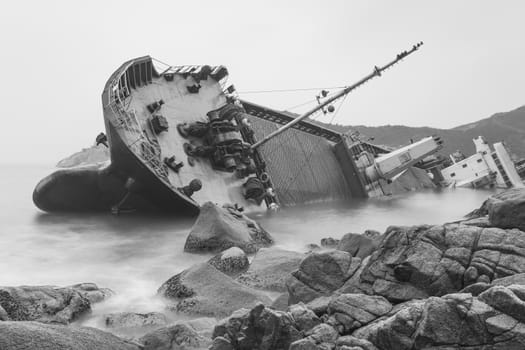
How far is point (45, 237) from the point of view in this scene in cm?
1767

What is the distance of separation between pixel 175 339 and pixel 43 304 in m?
3.05

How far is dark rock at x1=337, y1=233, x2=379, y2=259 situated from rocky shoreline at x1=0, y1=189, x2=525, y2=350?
0.02 m

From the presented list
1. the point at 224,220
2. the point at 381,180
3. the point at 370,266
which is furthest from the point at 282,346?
the point at 381,180

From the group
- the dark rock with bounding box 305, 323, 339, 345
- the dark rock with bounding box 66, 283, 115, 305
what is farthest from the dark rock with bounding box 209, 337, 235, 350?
the dark rock with bounding box 66, 283, 115, 305

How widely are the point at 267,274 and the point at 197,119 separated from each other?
685 inches

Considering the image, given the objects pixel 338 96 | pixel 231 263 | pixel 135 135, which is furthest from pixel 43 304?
pixel 338 96

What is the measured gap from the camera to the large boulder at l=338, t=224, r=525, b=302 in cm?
614

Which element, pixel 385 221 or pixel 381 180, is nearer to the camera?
pixel 385 221

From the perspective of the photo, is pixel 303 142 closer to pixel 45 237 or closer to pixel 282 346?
pixel 45 237

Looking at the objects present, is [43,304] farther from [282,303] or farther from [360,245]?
[360,245]

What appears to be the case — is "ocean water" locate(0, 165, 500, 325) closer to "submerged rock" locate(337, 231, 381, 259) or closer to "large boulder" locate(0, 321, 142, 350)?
"large boulder" locate(0, 321, 142, 350)

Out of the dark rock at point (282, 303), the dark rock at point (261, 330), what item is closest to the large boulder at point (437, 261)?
the dark rock at point (282, 303)

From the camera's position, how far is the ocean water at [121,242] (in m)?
11.9

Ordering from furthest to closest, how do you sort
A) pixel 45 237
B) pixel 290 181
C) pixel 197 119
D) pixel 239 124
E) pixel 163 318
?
pixel 290 181 → pixel 239 124 → pixel 197 119 → pixel 45 237 → pixel 163 318
